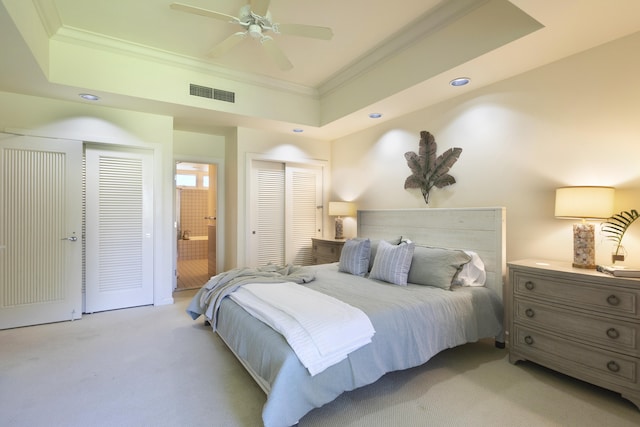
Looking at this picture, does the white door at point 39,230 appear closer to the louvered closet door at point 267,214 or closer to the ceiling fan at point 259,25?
the louvered closet door at point 267,214

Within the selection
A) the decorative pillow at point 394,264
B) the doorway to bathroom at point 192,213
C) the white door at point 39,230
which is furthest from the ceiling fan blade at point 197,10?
the doorway to bathroom at point 192,213

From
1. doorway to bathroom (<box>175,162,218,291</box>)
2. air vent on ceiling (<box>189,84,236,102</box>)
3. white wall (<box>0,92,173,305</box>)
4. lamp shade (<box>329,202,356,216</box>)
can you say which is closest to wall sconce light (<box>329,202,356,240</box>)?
lamp shade (<box>329,202,356,216</box>)

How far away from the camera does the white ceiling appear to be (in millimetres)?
2256

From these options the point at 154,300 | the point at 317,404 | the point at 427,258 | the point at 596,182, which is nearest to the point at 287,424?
the point at 317,404

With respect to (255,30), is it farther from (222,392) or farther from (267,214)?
(267,214)

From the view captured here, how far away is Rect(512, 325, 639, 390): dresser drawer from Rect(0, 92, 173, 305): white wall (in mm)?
4157

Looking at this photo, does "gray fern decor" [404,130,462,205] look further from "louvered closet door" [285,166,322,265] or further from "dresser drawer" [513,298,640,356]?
"louvered closet door" [285,166,322,265]

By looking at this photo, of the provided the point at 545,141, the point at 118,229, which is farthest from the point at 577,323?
the point at 118,229

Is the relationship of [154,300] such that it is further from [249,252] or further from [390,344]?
[390,344]

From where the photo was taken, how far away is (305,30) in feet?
8.39

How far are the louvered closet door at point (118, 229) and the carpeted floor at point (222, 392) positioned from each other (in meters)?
0.98

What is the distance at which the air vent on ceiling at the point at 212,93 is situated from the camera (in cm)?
378

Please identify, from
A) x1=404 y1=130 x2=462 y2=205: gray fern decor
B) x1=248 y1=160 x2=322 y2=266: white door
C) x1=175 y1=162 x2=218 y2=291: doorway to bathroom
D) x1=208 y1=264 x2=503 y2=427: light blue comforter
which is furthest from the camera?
x1=175 y1=162 x2=218 y2=291: doorway to bathroom

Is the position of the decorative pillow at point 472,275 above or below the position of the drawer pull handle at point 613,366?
above
